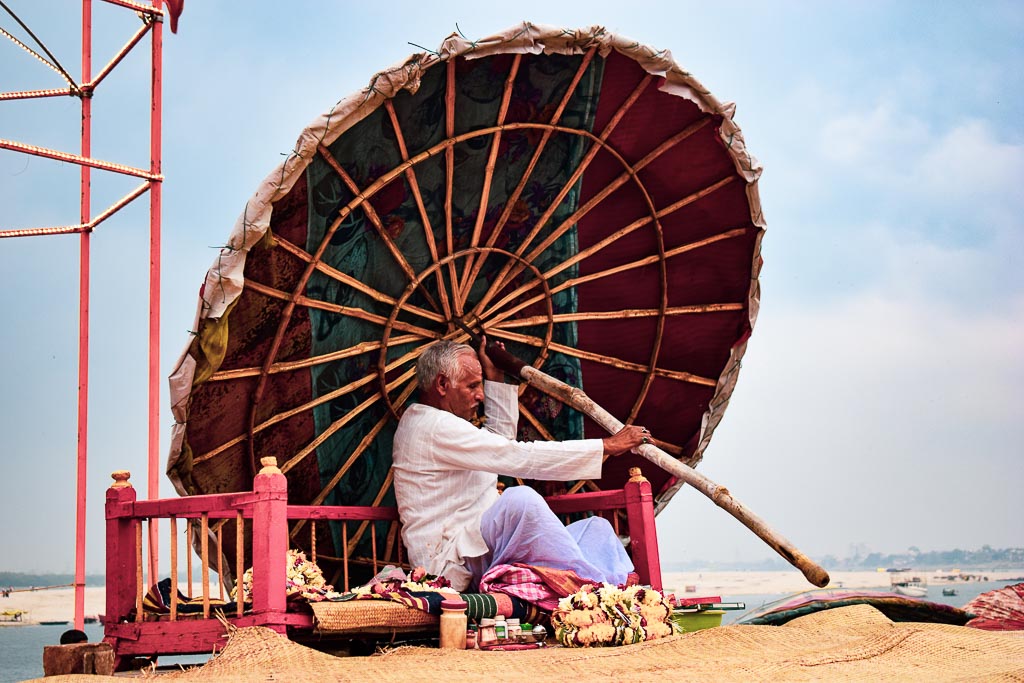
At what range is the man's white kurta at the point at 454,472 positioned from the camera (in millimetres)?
4797

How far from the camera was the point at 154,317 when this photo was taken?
4836 mm

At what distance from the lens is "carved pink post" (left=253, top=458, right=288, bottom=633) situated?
3717 mm

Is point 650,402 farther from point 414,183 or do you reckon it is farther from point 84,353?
point 84,353

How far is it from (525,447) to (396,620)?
3.80 ft

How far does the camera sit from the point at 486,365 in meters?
5.65

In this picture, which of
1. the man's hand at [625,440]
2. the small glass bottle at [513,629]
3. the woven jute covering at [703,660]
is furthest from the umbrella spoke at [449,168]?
the woven jute covering at [703,660]

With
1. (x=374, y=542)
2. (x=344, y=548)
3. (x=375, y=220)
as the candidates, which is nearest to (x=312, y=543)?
(x=344, y=548)

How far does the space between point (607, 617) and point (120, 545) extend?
206 centimetres

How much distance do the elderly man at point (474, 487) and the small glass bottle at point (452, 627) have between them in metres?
0.64

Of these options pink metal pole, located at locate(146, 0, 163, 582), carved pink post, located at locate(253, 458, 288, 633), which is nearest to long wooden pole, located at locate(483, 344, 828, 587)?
pink metal pole, located at locate(146, 0, 163, 582)

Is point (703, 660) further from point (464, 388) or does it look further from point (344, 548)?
point (344, 548)

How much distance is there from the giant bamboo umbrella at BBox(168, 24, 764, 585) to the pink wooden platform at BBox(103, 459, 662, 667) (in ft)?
1.65

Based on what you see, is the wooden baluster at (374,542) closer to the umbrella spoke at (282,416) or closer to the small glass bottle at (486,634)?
the umbrella spoke at (282,416)

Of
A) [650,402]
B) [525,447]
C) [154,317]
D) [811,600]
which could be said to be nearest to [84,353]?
[154,317]
